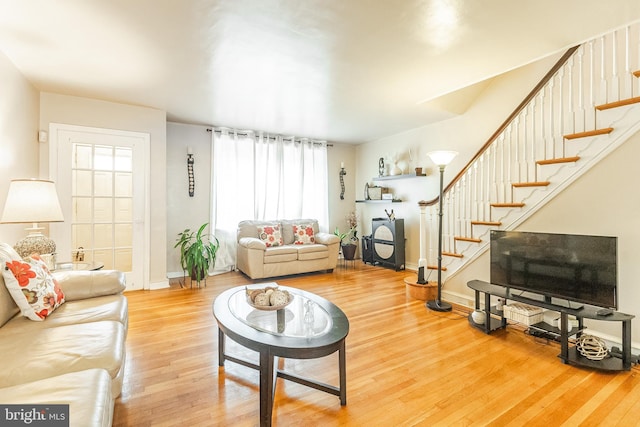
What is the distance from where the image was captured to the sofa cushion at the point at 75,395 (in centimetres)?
100

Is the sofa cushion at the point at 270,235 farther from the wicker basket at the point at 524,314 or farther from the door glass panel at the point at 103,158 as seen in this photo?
the wicker basket at the point at 524,314

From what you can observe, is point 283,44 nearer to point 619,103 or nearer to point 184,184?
point 619,103

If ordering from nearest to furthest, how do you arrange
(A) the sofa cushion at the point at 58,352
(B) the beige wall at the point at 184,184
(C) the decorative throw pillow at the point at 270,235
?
(A) the sofa cushion at the point at 58,352 → (B) the beige wall at the point at 184,184 → (C) the decorative throw pillow at the point at 270,235

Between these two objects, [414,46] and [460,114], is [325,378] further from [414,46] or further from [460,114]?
[460,114]

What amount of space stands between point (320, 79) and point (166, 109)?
7.55ft

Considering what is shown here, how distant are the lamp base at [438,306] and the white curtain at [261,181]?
2907mm

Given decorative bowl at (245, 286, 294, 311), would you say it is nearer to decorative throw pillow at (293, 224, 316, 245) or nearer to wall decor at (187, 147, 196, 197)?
→ decorative throw pillow at (293, 224, 316, 245)

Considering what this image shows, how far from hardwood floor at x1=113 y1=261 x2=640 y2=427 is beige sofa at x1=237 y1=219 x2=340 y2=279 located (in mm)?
1456

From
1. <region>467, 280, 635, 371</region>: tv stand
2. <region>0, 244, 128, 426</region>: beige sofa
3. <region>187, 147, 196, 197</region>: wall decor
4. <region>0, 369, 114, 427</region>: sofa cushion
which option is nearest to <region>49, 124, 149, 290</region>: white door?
<region>187, 147, 196, 197</region>: wall decor

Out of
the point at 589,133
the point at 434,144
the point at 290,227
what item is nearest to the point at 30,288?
the point at 290,227

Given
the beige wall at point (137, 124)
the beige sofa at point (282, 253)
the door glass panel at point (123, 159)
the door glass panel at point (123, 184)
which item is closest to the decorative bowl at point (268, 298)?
the beige sofa at point (282, 253)

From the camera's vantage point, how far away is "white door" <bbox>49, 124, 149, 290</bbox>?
358 centimetres

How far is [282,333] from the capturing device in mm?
1692

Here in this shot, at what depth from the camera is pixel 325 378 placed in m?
2.02
